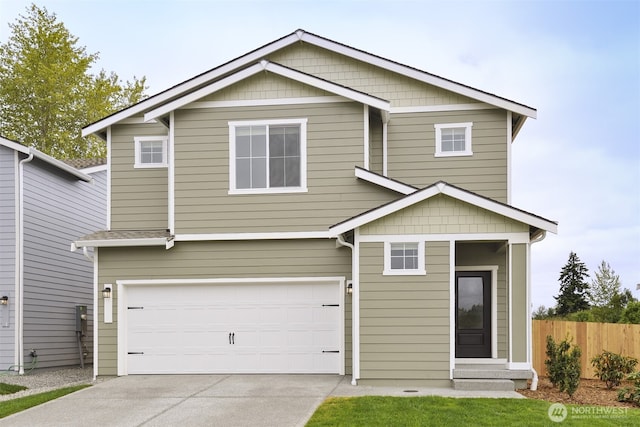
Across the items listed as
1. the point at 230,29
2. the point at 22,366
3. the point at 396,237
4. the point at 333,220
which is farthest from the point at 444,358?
the point at 230,29

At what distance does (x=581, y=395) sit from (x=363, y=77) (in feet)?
26.1

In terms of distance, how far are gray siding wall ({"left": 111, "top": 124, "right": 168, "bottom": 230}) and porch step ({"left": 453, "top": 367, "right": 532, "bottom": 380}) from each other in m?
6.86

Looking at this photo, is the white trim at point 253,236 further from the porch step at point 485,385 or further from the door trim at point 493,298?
the porch step at point 485,385

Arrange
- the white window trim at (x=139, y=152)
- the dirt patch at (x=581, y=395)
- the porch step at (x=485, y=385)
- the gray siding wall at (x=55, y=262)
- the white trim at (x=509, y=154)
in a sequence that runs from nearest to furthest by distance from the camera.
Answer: the dirt patch at (x=581, y=395) < the porch step at (x=485, y=385) < the white trim at (x=509, y=154) < the white window trim at (x=139, y=152) < the gray siding wall at (x=55, y=262)

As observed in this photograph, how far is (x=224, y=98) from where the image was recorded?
14.9m

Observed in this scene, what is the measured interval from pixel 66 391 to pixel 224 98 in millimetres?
6424

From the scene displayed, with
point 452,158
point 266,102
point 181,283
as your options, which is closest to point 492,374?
point 452,158

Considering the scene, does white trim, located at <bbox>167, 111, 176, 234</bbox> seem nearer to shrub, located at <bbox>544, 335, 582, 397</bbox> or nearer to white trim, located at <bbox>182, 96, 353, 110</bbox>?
white trim, located at <bbox>182, 96, 353, 110</bbox>

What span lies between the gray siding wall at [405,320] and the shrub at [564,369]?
186 centimetres

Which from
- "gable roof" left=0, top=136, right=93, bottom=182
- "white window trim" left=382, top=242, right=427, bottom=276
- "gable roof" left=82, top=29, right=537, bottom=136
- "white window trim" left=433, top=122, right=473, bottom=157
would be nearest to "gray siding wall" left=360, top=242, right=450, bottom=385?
"white window trim" left=382, top=242, right=427, bottom=276

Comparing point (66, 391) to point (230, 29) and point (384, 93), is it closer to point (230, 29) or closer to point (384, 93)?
point (384, 93)

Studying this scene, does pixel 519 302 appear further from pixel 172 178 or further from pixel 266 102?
pixel 172 178

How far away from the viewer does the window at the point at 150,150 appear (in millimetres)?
15609

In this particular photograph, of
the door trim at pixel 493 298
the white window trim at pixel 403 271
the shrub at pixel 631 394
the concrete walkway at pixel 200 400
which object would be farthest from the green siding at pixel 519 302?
the door trim at pixel 493 298
